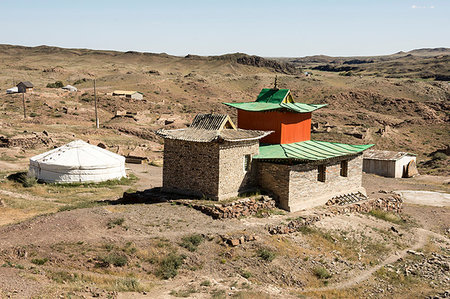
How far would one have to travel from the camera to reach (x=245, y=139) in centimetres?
1723

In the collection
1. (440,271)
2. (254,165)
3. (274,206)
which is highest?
(254,165)

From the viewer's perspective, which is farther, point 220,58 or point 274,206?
point 220,58

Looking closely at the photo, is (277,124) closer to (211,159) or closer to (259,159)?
(259,159)

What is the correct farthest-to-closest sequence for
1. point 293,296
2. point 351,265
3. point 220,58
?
point 220,58 < point 351,265 < point 293,296

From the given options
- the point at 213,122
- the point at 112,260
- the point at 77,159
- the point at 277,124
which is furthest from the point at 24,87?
the point at 112,260

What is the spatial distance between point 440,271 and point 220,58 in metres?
103

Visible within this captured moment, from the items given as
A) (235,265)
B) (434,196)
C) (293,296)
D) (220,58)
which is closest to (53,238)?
(235,265)

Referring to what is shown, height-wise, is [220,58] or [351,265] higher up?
[220,58]

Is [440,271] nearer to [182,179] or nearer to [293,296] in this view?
[293,296]

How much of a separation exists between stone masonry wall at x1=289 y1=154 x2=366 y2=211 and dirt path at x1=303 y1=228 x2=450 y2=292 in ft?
11.7

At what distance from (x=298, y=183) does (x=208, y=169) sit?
12.1 ft

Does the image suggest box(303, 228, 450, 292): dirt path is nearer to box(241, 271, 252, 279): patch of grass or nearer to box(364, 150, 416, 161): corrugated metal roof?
box(241, 271, 252, 279): patch of grass

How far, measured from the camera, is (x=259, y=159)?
18.3 m

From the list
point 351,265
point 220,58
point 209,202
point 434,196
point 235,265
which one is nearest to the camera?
point 235,265
